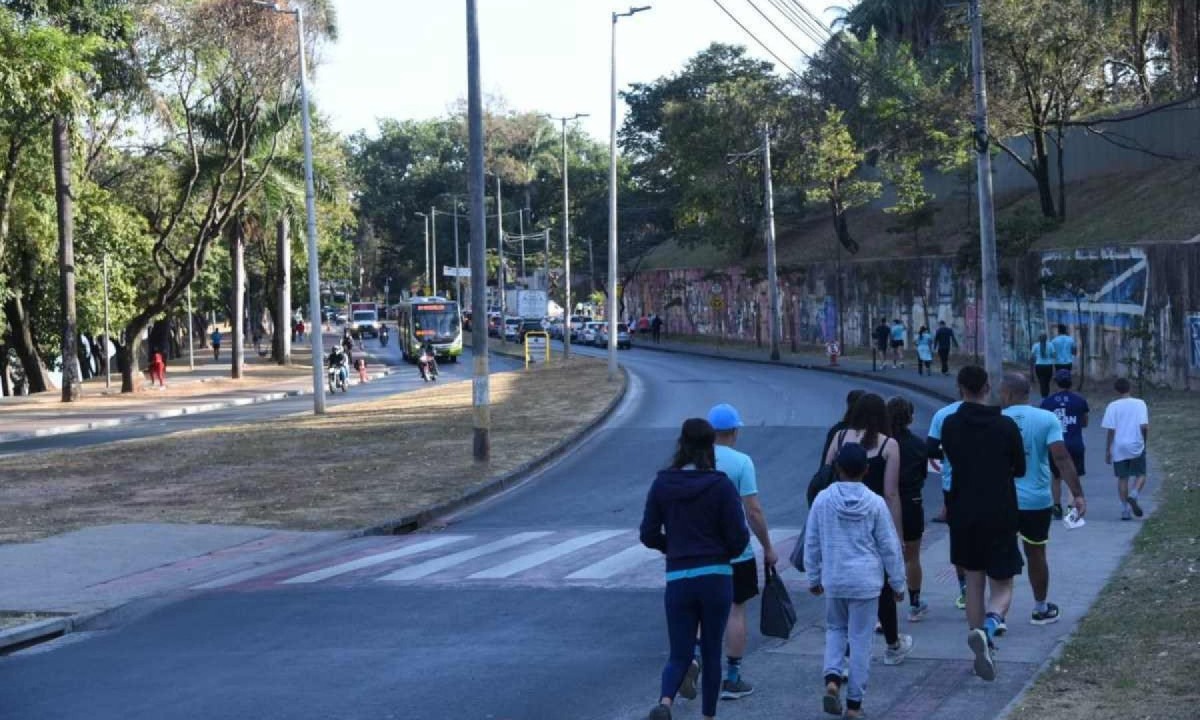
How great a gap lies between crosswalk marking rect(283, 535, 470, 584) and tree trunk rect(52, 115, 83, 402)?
30.1 meters

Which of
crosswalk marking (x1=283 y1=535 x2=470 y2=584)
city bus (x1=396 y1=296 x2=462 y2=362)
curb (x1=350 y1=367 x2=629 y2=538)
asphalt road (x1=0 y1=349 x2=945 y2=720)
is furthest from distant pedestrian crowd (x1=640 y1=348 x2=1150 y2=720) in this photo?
city bus (x1=396 y1=296 x2=462 y2=362)

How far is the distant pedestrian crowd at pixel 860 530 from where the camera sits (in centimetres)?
770

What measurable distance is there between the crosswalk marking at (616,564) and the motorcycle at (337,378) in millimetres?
35540

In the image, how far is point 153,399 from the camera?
159 ft

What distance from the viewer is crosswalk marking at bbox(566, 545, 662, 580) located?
44.1ft

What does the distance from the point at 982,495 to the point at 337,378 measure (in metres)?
42.1

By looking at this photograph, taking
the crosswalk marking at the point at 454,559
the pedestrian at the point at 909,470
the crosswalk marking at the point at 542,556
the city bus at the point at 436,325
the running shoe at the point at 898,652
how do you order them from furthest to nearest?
the city bus at the point at 436,325
the crosswalk marking at the point at 454,559
the crosswalk marking at the point at 542,556
the pedestrian at the point at 909,470
the running shoe at the point at 898,652

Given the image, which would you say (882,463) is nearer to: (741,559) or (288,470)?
(741,559)

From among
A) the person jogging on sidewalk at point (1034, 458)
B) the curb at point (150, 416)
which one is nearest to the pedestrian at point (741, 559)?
the person jogging on sidewalk at point (1034, 458)

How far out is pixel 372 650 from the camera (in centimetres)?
1034

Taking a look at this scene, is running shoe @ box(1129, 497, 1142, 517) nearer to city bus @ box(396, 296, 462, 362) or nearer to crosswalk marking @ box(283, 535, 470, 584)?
crosswalk marking @ box(283, 535, 470, 584)

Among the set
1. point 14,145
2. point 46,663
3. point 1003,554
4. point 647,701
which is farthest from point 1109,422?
point 14,145

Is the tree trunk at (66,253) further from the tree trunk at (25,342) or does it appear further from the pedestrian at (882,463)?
the pedestrian at (882,463)

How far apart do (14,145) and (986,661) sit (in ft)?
142
